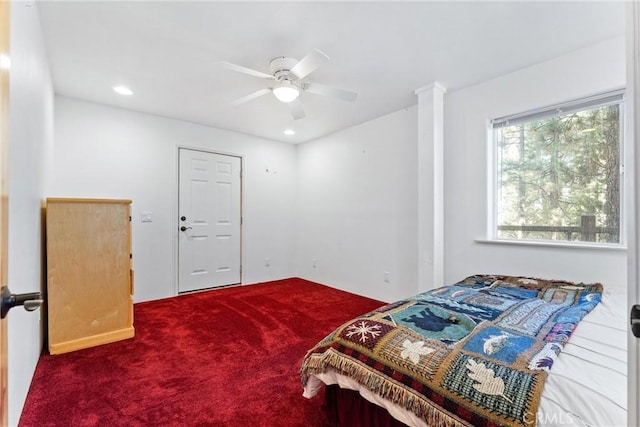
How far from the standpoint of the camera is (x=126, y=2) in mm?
1793

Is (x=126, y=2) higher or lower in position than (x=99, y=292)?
higher

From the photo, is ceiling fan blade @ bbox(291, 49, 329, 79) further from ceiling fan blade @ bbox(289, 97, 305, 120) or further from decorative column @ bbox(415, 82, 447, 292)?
decorative column @ bbox(415, 82, 447, 292)

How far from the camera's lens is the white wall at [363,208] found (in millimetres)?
3436

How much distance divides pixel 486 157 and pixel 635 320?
2499 millimetres

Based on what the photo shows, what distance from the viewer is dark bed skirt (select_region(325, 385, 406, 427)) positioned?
49.5 inches

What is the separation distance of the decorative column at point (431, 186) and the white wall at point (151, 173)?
2661mm

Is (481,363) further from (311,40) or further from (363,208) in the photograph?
(363,208)

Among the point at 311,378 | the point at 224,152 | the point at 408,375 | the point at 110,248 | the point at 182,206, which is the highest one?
the point at 224,152

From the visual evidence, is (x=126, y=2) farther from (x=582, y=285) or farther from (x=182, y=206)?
(x=582, y=285)

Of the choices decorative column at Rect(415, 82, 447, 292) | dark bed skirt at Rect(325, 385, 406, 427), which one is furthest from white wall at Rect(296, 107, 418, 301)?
dark bed skirt at Rect(325, 385, 406, 427)

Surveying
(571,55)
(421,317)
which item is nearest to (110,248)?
(421,317)

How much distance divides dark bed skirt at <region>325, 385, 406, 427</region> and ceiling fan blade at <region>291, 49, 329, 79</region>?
1.93 m

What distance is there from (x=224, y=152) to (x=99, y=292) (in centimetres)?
247

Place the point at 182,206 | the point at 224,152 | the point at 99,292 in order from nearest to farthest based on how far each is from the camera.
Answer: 1. the point at 99,292
2. the point at 182,206
3. the point at 224,152
